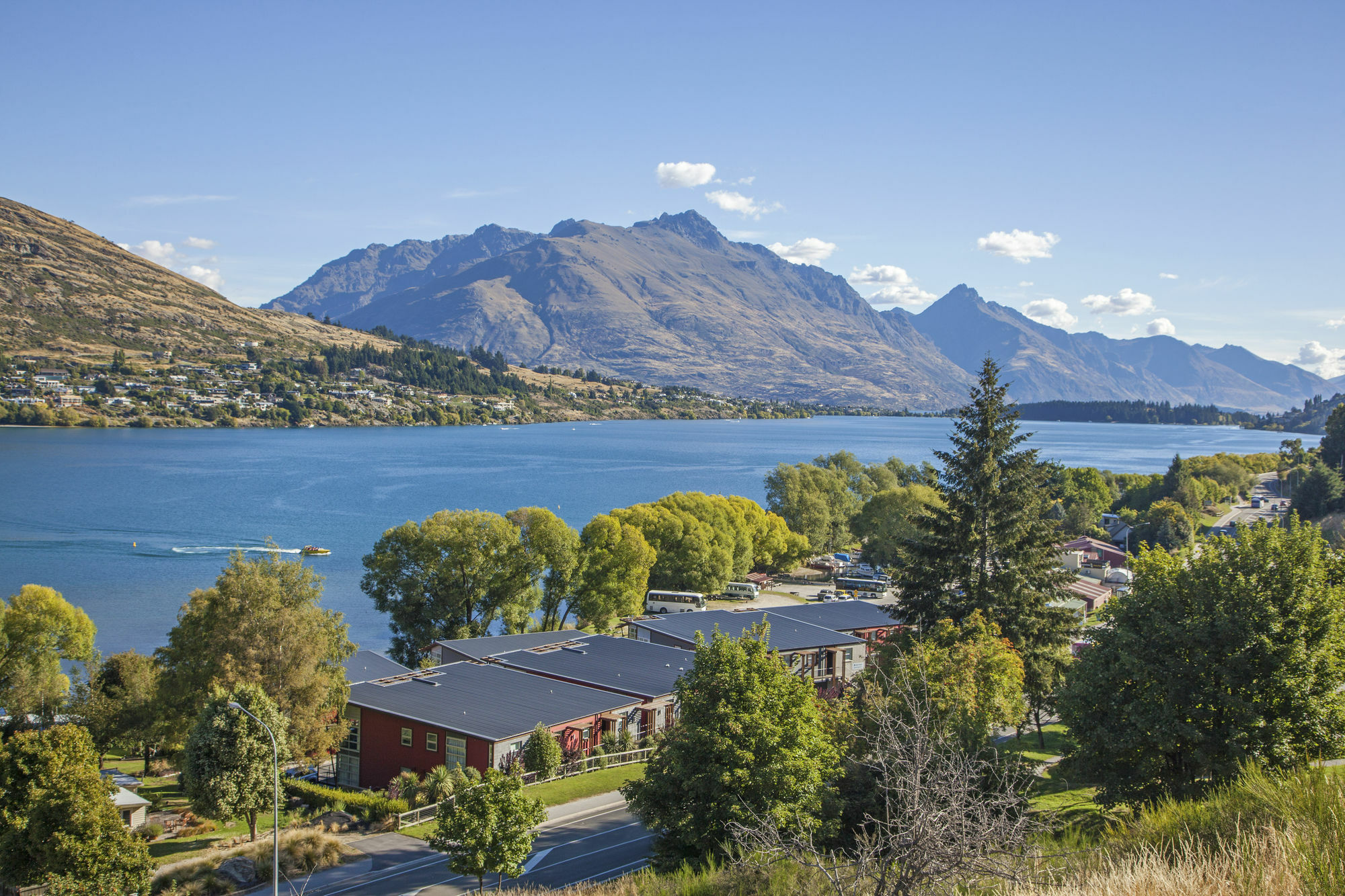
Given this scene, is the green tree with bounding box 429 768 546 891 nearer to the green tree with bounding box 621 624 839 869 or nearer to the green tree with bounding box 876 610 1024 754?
the green tree with bounding box 621 624 839 869

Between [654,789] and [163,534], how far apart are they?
73.3 metres

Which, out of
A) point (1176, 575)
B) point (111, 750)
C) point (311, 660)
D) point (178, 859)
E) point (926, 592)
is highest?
point (1176, 575)

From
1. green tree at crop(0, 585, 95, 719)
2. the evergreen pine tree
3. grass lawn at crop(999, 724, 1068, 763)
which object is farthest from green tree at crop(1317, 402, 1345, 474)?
green tree at crop(0, 585, 95, 719)

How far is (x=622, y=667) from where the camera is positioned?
3334cm

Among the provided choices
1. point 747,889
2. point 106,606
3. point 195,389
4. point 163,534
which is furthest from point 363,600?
point 195,389

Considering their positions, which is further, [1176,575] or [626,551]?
[626,551]

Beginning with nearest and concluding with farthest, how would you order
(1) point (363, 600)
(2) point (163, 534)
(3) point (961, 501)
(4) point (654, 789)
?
(4) point (654, 789) → (3) point (961, 501) → (1) point (363, 600) → (2) point (163, 534)

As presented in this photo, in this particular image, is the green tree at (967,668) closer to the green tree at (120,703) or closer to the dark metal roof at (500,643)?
the dark metal roof at (500,643)

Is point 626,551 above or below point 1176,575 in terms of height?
below

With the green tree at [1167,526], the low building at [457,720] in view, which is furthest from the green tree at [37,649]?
the green tree at [1167,526]

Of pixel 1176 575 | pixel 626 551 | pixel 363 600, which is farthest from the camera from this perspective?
pixel 363 600

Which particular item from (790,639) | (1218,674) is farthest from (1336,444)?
(1218,674)

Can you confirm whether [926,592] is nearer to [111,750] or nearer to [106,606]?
[111,750]

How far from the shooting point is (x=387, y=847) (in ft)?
70.1
